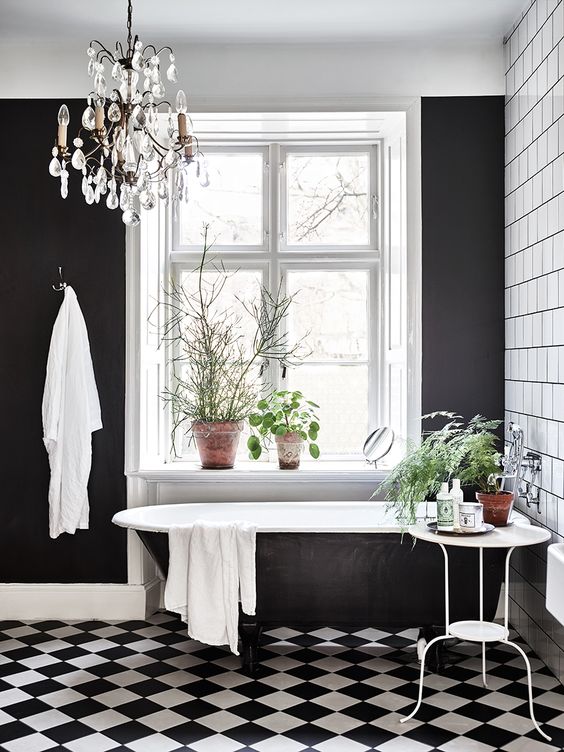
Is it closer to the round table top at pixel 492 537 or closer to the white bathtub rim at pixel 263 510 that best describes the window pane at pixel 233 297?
the white bathtub rim at pixel 263 510

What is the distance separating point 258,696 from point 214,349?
201 cm

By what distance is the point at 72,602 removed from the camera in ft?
14.6

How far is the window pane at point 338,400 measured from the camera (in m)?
4.93

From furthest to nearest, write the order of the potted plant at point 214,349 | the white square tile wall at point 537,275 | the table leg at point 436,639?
1. the potted plant at point 214,349
2. the white square tile wall at point 537,275
3. the table leg at point 436,639

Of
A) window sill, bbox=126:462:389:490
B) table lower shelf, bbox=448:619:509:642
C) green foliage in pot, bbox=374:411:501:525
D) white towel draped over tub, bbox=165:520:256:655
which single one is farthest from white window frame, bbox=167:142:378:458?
table lower shelf, bbox=448:619:509:642

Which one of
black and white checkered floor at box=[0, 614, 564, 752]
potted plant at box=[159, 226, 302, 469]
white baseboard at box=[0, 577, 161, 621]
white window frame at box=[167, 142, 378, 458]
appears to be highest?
white window frame at box=[167, 142, 378, 458]

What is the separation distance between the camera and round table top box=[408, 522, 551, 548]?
327cm

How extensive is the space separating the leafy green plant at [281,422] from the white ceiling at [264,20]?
1.90 m

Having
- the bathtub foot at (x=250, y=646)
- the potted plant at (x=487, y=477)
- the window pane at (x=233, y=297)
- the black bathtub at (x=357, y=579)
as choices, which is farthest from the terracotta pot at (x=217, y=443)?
the potted plant at (x=487, y=477)

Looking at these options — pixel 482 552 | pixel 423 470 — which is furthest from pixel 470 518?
pixel 423 470

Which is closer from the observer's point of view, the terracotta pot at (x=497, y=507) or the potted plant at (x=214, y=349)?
the terracotta pot at (x=497, y=507)

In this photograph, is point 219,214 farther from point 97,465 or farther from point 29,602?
point 29,602

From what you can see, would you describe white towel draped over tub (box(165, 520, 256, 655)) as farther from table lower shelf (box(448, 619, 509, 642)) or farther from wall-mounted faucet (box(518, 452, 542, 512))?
wall-mounted faucet (box(518, 452, 542, 512))

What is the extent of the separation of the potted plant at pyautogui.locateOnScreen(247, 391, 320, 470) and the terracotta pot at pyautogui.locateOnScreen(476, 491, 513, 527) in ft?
3.99
